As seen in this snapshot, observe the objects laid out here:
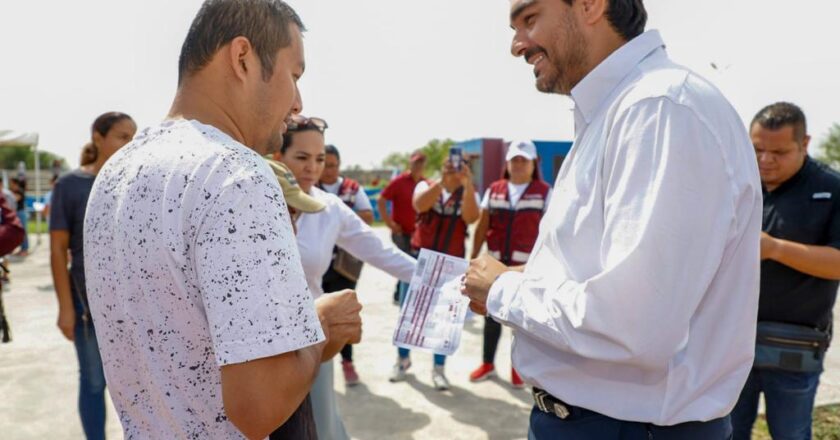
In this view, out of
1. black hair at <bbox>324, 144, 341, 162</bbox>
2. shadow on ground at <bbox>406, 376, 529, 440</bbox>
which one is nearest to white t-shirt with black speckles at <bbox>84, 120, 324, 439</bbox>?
shadow on ground at <bbox>406, 376, 529, 440</bbox>

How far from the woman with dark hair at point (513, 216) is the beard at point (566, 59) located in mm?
3275

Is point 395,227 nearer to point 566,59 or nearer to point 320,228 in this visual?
point 320,228

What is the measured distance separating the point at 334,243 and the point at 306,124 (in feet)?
2.06

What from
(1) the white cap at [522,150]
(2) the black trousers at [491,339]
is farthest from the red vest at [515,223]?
(2) the black trousers at [491,339]

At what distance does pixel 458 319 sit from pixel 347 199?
12.9 ft

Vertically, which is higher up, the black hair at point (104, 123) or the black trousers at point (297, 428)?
the black hair at point (104, 123)

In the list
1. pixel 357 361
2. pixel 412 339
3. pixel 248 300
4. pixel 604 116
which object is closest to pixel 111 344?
pixel 248 300

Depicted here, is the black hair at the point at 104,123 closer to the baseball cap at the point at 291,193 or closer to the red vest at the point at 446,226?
the baseball cap at the point at 291,193

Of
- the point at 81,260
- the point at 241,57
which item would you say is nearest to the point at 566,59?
the point at 241,57

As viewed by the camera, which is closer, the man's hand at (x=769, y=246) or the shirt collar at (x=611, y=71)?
the shirt collar at (x=611, y=71)

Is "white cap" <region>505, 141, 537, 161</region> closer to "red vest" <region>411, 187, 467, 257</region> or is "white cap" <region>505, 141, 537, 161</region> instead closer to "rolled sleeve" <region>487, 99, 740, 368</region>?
"red vest" <region>411, 187, 467, 257</region>

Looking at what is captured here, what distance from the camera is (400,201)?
7.15 metres

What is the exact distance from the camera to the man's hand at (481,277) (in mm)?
1630

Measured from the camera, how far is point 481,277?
65.1 inches
